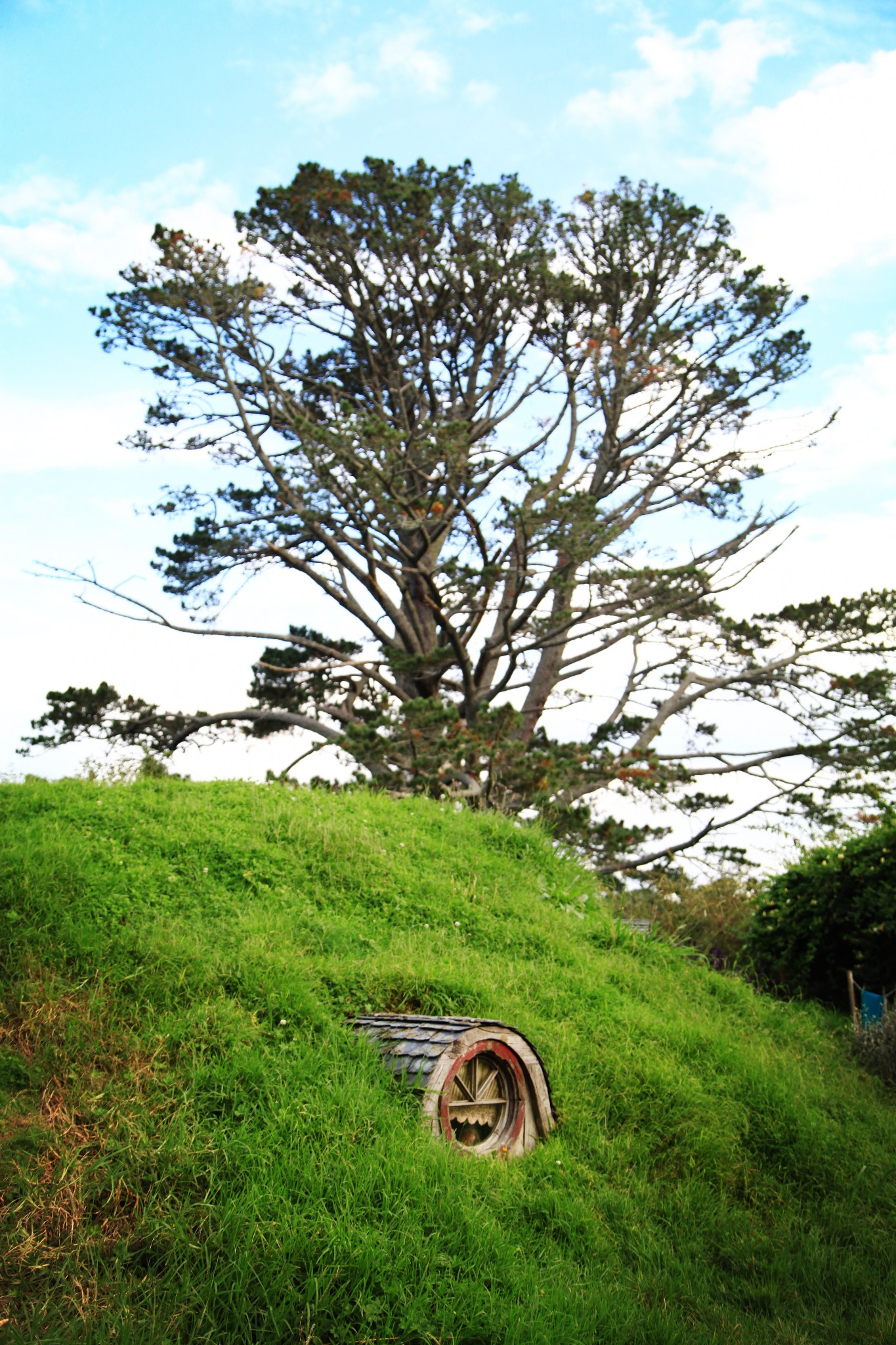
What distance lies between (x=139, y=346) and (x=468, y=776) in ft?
28.4

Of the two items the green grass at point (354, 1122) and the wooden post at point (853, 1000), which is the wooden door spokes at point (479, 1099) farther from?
the wooden post at point (853, 1000)

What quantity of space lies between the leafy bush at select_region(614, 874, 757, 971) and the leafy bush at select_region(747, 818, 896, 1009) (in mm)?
2685

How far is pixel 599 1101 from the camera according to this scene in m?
6.07

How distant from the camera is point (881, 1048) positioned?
8344mm

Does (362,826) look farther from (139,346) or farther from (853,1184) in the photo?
(139,346)

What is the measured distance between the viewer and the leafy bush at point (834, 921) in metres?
10.0

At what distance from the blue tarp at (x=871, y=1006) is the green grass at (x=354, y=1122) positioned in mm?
1494

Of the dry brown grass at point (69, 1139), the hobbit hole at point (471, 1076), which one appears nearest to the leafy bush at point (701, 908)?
the hobbit hole at point (471, 1076)

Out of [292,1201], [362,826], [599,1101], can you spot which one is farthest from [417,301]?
[292,1201]

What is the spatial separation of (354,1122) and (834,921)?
751 cm

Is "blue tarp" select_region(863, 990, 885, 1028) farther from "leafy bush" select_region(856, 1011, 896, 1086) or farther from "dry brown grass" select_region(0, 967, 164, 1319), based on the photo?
"dry brown grass" select_region(0, 967, 164, 1319)

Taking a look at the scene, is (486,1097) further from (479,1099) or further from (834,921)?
(834,921)

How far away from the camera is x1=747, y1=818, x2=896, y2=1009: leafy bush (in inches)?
394

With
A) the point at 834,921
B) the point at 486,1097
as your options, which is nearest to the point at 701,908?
the point at 834,921
